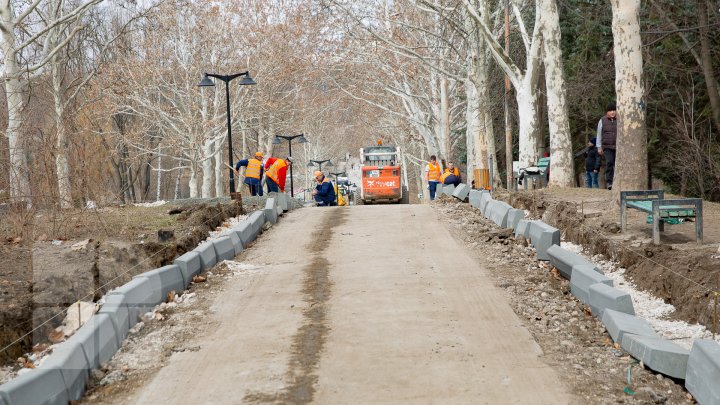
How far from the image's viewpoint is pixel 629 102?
14773mm

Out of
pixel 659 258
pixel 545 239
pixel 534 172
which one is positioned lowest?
pixel 659 258

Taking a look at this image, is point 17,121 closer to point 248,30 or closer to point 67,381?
point 67,381

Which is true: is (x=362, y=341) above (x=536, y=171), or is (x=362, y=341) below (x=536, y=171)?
below

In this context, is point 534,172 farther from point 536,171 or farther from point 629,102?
point 629,102

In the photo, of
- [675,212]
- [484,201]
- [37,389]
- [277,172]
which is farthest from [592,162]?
[37,389]

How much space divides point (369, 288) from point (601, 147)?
10.8 m

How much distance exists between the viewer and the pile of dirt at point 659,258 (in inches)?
301

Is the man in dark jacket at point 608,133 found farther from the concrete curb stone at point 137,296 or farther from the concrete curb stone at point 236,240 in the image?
the concrete curb stone at point 137,296

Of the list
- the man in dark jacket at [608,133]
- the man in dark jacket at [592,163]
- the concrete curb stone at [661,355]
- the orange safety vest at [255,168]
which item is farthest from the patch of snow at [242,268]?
the man in dark jacket at [592,163]

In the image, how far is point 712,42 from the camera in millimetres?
28141

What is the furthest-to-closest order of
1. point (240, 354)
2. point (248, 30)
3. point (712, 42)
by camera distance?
point (248, 30) → point (712, 42) → point (240, 354)

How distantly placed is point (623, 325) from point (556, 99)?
1388 centimetres

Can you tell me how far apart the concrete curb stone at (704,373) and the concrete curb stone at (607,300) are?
1629 millimetres

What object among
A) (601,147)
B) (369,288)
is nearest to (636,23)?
(601,147)
